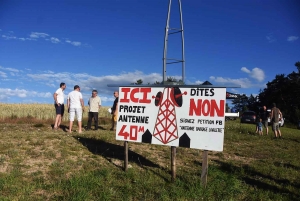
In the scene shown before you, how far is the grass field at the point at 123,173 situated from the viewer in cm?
463

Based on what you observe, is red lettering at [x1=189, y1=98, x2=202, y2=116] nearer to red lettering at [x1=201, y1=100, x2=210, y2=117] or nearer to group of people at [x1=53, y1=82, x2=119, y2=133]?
red lettering at [x1=201, y1=100, x2=210, y2=117]

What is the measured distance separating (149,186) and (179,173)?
1.13 meters

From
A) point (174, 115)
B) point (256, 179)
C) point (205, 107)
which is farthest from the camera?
point (256, 179)

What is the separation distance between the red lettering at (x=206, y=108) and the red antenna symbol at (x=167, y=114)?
0.27 m

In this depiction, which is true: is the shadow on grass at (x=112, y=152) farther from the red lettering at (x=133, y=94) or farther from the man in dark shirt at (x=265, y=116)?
the man in dark shirt at (x=265, y=116)

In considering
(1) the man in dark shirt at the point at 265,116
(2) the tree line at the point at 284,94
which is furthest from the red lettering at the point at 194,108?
(2) the tree line at the point at 284,94

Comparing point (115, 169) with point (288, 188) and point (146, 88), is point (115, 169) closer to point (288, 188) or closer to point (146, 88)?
point (146, 88)

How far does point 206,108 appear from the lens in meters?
5.27

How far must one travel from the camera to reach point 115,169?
5957mm

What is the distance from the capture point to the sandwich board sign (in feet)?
17.0

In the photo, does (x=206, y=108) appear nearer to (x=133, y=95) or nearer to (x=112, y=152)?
(x=133, y=95)

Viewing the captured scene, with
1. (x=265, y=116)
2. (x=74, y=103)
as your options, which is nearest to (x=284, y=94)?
(x=265, y=116)

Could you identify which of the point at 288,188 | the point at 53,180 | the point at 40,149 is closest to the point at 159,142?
the point at 53,180

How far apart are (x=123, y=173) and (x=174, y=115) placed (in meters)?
1.52
